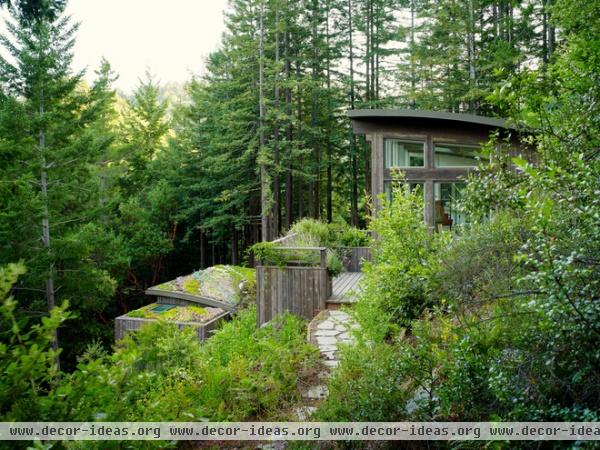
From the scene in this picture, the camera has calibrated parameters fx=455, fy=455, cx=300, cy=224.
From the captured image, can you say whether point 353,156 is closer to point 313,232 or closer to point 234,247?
point 234,247

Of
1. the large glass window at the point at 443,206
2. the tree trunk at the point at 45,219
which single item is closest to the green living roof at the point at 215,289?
the tree trunk at the point at 45,219

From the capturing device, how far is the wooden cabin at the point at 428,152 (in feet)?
38.1

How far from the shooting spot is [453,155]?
11773mm

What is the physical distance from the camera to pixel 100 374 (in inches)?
104

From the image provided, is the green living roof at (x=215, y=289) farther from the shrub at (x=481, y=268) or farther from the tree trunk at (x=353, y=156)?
the shrub at (x=481, y=268)

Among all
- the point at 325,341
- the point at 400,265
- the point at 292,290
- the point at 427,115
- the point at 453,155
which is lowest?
the point at 325,341

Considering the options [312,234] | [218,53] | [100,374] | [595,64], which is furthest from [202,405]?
[218,53]

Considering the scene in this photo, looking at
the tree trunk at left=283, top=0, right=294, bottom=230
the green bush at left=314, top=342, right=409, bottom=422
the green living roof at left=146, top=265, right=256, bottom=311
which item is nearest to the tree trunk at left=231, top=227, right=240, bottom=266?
the tree trunk at left=283, top=0, right=294, bottom=230

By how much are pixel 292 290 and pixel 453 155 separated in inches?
248

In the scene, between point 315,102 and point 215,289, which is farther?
point 315,102

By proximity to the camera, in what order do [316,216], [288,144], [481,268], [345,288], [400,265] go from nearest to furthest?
[481,268], [400,265], [345,288], [288,144], [316,216]

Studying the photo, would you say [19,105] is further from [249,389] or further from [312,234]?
[249,389]

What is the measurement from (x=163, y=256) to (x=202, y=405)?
1819 cm

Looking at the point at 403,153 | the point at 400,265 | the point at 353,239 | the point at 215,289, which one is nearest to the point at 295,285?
the point at 400,265
